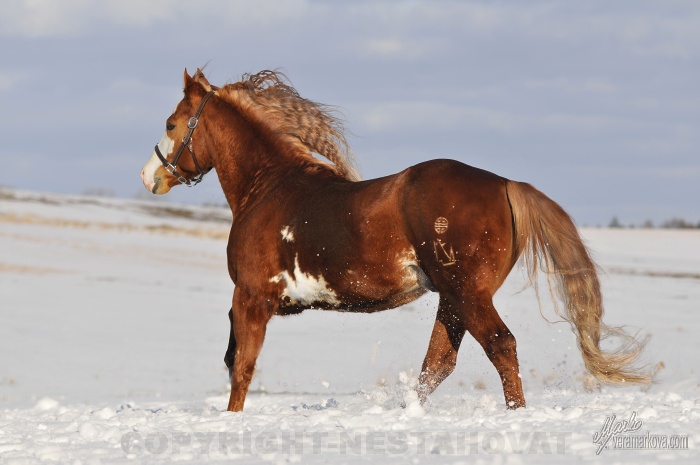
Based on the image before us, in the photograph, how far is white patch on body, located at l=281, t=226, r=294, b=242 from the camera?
6762 millimetres

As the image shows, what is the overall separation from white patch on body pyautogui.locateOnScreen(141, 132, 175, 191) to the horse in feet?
2.18

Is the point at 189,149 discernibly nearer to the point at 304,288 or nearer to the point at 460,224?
the point at 304,288

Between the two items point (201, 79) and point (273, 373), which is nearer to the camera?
point (201, 79)

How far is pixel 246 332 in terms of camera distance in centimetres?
696

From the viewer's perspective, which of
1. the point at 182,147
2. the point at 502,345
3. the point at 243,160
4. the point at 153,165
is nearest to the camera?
the point at 502,345

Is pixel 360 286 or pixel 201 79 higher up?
pixel 201 79

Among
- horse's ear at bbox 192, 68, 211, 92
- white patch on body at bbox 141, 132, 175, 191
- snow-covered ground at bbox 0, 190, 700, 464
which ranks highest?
horse's ear at bbox 192, 68, 211, 92

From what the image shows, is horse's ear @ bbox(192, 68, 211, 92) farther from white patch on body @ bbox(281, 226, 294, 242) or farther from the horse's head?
white patch on body @ bbox(281, 226, 294, 242)

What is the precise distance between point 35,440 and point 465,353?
866 cm

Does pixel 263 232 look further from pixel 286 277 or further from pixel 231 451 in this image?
pixel 231 451

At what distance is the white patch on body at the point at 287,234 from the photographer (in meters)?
6.76

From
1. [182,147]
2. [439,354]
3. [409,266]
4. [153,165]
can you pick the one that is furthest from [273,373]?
[409,266]

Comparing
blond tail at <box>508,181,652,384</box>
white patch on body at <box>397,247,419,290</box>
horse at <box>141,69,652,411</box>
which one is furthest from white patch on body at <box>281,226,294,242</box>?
blond tail at <box>508,181,652,384</box>

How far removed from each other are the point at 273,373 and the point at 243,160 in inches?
227
